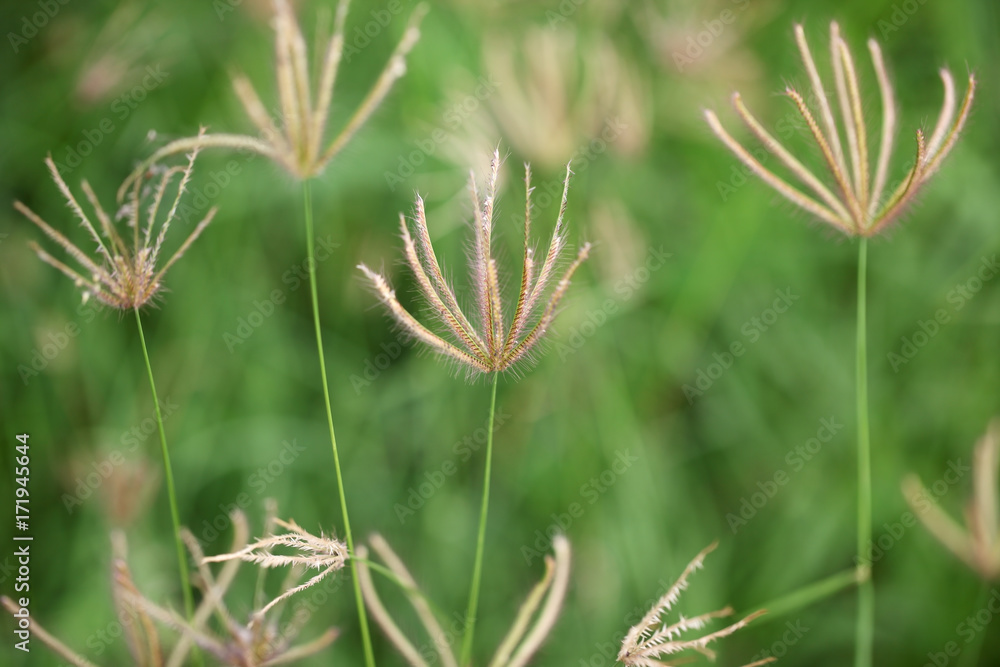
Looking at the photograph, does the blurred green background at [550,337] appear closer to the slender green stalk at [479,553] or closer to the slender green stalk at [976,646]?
the slender green stalk at [976,646]

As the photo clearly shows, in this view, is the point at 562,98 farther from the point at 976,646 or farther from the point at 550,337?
the point at 976,646

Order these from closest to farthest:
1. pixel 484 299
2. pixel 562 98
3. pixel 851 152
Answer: pixel 484 299 → pixel 851 152 → pixel 562 98

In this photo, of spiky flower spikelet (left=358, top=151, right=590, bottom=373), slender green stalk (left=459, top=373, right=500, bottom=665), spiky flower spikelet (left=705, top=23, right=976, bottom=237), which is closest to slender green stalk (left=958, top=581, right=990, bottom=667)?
spiky flower spikelet (left=705, top=23, right=976, bottom=237)

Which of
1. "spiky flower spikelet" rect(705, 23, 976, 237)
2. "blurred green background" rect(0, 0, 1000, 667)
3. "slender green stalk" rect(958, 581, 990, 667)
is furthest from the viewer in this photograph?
"blurred green background" rect(0, 0, 1000, 667)

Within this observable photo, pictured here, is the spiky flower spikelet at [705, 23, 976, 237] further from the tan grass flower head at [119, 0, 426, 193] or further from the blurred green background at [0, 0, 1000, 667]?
the blurred green background at [0, 0, 1000, 667]

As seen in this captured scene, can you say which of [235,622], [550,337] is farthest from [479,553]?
[550,337]

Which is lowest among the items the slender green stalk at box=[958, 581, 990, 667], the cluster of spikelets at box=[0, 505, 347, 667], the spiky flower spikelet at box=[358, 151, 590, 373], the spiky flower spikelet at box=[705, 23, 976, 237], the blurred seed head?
the slender green stalk at box=[958, 581, 990, 667]

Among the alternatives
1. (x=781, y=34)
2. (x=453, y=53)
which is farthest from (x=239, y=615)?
(x=781, y=34)

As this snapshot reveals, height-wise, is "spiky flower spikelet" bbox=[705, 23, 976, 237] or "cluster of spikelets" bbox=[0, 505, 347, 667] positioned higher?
"spiky flower spikelet" bbox=[705, 23, 976, 237]
